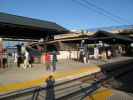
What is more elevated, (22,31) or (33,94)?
(22,31)

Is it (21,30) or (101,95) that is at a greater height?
(21,30)

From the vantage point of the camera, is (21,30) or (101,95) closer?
(101,95)

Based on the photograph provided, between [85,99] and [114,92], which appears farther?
[114,92]

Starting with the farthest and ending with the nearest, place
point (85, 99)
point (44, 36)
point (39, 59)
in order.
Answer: point (44, 36) < point (39, 59) < point (85, 99)

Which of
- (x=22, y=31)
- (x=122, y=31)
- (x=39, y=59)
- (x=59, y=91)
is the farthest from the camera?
(x=122, y=31)

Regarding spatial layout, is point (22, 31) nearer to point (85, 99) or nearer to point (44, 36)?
point (44, 36)

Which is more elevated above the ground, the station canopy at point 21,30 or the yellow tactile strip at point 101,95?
the station canopy at point 21,30

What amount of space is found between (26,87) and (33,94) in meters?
1.58

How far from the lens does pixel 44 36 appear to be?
41.2 meters

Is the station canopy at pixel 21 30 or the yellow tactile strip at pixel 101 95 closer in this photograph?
the yellow tactile strip at pixel 101 95

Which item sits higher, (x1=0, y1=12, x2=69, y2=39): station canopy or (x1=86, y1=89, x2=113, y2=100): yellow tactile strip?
(x1=0, y1=12, x2=69, y2=39): station canopy

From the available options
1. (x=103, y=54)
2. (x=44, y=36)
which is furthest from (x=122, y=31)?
(x=44, y=36)

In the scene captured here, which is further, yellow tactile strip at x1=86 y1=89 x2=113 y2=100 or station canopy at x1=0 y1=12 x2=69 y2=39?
station canopy at x1=0 y1=12 x2=69 y2=39

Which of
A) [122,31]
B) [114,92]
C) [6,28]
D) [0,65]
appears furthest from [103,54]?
[114,92]
